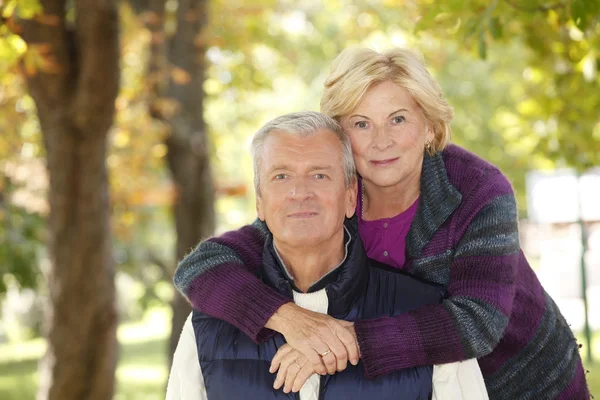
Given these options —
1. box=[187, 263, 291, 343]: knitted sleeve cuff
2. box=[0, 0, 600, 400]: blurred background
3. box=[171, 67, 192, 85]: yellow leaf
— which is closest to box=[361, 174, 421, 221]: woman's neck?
box=[187, 263, 291, 343]: knitted sleeve cuff

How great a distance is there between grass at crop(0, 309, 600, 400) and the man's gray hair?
8658 millimetres

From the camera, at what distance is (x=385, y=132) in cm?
286

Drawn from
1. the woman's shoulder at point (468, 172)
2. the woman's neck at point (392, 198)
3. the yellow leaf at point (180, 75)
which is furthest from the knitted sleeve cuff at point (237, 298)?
the yellow leaf at point (180, 75)

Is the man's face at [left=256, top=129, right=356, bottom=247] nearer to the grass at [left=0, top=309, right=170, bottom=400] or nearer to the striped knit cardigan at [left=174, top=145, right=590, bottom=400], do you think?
the striped knit cardigan at [left=174, top=145, right=590, bottom=400]

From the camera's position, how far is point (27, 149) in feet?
40.6

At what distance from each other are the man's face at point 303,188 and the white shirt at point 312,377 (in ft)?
0.68

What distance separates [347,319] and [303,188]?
A: 0.43 metres

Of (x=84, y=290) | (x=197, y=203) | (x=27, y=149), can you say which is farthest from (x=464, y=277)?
(x=27, y=149)

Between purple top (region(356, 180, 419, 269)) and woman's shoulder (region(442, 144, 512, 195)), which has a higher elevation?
woman's shoulder (region(442, 144, 512, 195))

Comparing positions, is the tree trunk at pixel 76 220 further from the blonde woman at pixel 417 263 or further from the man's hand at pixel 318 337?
the man's hand at pixel 318 337

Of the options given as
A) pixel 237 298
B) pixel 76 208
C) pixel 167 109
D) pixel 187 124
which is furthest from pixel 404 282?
pixel 187 124

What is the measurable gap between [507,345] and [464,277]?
1.29 feet

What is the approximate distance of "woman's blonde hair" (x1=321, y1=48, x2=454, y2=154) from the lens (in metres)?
2.82

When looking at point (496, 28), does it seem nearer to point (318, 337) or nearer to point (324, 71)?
point (318, 337)
